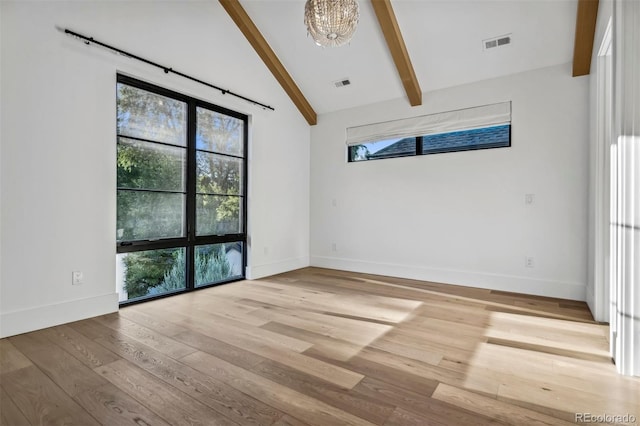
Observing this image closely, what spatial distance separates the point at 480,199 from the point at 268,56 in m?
3.46

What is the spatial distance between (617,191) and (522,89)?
2.28m

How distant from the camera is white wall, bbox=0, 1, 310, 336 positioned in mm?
2498

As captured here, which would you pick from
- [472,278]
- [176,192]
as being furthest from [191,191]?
[472,278]

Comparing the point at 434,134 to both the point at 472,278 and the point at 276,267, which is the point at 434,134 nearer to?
the point at 472,278

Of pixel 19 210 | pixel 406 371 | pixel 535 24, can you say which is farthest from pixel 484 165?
pixel 19 210

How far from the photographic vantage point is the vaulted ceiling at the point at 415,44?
3336mm

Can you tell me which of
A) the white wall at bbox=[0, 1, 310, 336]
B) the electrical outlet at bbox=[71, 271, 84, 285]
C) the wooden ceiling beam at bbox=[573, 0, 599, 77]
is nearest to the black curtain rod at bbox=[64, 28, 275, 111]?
the white wall at bbox=[0, 1, 310, 336]

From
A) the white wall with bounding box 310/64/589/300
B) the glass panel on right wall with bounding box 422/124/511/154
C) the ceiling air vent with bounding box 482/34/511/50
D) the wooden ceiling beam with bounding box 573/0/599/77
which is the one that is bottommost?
the white wall with bounding box 310/64/589/300

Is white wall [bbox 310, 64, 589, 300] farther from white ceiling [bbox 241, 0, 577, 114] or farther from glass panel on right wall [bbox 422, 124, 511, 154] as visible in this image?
white ceiling [bbox 241, 0, 577, 114]

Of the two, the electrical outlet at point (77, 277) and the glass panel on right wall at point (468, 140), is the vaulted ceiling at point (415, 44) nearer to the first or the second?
the glass panel on right wall at point (468, 140)

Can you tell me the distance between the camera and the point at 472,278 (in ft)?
13.5

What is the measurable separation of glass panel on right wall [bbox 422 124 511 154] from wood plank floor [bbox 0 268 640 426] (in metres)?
1.98

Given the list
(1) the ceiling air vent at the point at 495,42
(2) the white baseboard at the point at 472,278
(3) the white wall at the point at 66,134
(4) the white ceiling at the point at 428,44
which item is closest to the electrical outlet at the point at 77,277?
(3) the white wall at the point at 66,134

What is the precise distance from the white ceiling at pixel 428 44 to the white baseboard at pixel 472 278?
247 centimetres
